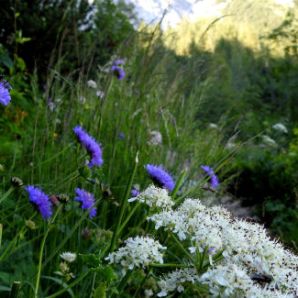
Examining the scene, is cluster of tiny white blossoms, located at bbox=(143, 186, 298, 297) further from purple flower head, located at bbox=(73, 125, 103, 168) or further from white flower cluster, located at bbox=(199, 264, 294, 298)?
purple flower head, located at bbox=(73, 125, 103, 168)

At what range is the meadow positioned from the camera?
0.91 metres

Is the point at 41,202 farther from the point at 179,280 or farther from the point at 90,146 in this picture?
the point at 179,280

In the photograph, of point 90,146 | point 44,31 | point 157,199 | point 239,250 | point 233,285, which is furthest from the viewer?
point 44,31

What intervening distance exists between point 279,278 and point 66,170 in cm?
109

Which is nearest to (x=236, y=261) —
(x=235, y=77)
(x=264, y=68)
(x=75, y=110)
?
(x=75, y=110)

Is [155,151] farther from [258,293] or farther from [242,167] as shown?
[242,167]

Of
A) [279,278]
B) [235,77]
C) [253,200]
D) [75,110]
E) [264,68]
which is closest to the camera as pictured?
[279,278]

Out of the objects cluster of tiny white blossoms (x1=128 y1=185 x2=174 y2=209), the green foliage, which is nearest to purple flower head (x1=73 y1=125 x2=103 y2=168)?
cluster of tiny white blossoms (x1=128 y1=185 x2=174 y2=209)

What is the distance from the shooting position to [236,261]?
90cm

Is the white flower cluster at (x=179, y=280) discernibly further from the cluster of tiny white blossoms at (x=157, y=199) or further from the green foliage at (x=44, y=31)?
the green foliage at (x=44, y=31)

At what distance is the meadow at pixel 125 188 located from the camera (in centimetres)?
91

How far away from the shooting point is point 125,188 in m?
1.40

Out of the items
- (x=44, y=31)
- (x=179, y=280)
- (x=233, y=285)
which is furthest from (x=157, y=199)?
(x=44, y=31)

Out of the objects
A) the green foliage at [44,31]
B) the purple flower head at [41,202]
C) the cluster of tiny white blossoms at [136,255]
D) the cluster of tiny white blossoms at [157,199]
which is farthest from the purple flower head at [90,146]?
the green foliage at [44,31]
